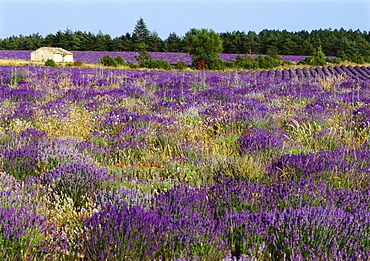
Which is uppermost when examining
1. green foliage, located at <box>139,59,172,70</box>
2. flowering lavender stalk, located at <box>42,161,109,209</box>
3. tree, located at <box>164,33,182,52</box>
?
tree, located at <box>164,33,182,52</box>

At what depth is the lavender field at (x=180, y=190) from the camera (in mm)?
2486

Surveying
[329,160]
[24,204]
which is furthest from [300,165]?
[24,204]

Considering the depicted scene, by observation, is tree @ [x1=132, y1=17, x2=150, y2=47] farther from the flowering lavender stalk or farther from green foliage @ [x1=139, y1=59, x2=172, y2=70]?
the flowering lavender stalk

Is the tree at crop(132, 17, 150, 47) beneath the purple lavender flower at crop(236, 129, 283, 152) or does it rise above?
above

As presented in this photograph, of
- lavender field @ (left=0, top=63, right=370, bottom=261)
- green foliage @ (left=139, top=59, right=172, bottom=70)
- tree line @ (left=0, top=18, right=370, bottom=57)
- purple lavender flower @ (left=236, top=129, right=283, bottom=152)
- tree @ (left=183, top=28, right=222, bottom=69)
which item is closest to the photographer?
lavender field @ (left=0, top=63, right=370, bottom=261)

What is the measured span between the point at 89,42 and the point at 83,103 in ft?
187

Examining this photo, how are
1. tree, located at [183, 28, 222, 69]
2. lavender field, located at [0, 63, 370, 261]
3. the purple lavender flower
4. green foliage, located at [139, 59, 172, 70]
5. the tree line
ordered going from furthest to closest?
the tree line
tree, located at [183, 28, 222, 69]
green foliage, located at [139, 59, 172, 70]
the purple lavender flower
lavender field, located at [0, 63, 370, 261]

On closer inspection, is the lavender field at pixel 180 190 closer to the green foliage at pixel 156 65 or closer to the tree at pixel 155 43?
the green foliage at pixel 156 65

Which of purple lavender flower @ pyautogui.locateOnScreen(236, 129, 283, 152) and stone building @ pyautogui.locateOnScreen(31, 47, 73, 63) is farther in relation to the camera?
stone building @ pyautogui.locateOnScreen(31, 47, 73, 63)

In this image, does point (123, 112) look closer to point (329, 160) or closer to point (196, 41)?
point (329, 160)

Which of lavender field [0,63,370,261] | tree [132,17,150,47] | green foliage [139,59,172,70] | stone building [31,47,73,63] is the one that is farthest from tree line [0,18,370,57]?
lavender field [0,63,370,261]

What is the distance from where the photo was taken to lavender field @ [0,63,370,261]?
2486mm

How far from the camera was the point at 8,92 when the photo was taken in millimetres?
9594

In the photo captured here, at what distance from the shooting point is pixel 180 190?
10.8 ft
